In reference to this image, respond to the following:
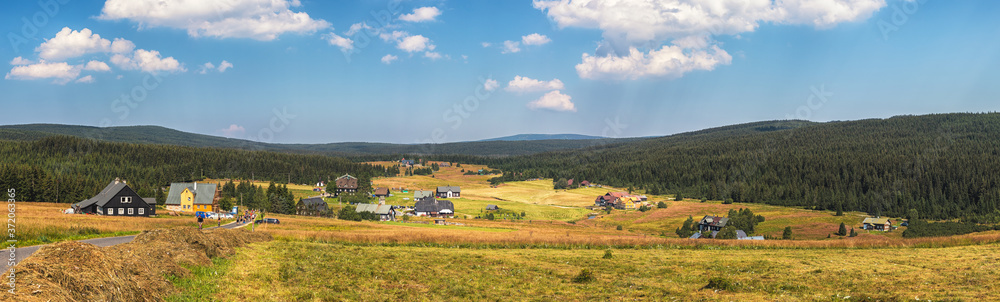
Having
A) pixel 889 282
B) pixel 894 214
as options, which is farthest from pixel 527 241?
pixel 894 214

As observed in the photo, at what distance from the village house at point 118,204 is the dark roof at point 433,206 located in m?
51.1

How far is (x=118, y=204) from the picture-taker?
68812 millimetres

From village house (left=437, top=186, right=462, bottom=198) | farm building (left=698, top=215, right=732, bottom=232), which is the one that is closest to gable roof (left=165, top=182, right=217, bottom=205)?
village house (left=437, top=186, right=462, bottom=198)

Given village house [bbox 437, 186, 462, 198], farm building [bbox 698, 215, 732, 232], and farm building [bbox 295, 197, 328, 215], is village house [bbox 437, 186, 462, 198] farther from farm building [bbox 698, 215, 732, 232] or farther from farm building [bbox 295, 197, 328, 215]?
farm building [bbox 698, 215, 732, 232]

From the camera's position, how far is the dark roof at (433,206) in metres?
109

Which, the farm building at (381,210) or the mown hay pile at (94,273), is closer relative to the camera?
the mown hay pile at (94,273)

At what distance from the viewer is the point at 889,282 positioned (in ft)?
65.5

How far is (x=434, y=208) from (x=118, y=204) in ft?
181

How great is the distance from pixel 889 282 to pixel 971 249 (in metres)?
18.8

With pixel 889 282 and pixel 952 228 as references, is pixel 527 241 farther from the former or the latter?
pixel 952 228

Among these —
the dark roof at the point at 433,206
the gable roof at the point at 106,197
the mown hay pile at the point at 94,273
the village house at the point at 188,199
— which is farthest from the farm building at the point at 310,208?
the mown hay pile at the point at 94,273

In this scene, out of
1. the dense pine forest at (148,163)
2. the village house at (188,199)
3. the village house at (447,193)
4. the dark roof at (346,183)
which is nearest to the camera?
the village house at (188,199)

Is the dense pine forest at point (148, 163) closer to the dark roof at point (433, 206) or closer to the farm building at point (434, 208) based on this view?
the dark roof at point (433, 206)

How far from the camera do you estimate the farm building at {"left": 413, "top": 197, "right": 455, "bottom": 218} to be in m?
108
